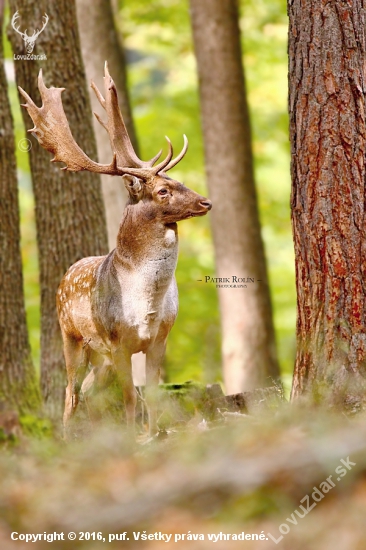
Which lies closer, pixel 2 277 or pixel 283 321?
pixel 2 277

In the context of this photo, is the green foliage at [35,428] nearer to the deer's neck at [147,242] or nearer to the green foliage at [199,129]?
the deer's neck at [147,242]

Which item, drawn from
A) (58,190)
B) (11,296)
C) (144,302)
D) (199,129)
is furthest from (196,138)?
(144,302)

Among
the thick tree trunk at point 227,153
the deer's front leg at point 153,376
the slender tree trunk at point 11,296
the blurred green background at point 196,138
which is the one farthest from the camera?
the blurred green background at point 196,138

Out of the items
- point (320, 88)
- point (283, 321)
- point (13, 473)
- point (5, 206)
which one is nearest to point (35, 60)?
point (5, 206)

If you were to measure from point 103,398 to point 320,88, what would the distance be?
3.26 meters

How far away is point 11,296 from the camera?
7828 mm

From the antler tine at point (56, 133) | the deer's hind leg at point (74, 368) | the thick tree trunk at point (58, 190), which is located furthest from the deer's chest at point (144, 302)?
the thick tree trunk at point (58, 190)

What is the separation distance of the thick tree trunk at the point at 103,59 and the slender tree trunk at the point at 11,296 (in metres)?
3.26

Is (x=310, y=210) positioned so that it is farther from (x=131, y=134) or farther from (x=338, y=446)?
(x=131, y=134)

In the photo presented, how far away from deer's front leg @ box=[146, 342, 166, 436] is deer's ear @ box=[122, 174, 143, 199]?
119cm

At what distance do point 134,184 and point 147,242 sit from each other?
47 cm

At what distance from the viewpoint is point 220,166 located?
1241 cm

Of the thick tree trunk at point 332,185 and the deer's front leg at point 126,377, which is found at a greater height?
the thick tree trunk at point 332,185

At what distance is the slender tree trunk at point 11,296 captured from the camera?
7285mm
